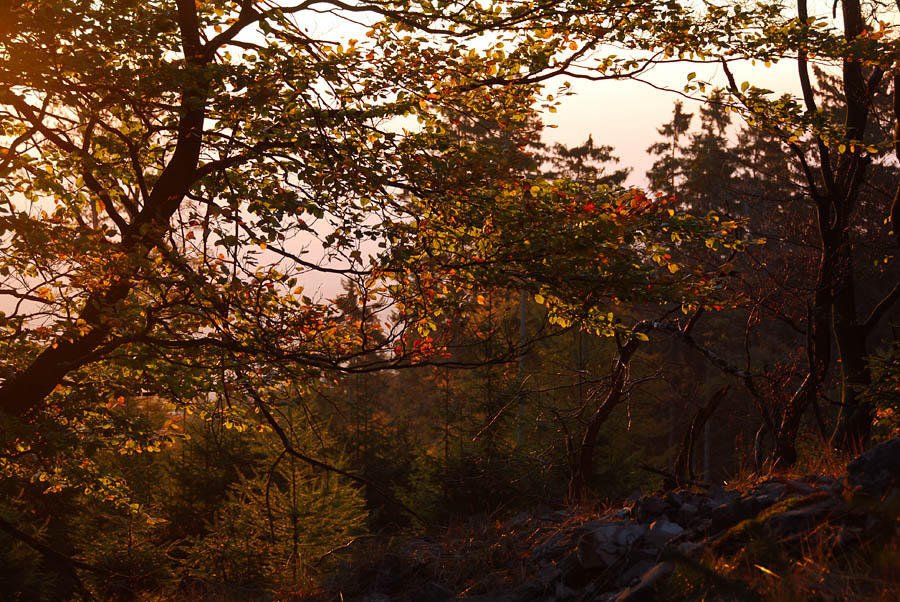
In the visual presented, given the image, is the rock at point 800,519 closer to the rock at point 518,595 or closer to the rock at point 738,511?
the rock at point 738,511

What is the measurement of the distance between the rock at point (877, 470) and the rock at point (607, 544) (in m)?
1.71

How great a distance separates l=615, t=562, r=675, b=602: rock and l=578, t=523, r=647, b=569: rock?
772mm

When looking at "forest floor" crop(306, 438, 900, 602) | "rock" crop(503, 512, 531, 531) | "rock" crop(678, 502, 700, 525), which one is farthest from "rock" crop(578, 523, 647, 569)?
"rock" crop(503, 512, 531, 531)

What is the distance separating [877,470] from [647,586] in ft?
5.95

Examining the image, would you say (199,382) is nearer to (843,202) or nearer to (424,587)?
(424,587)

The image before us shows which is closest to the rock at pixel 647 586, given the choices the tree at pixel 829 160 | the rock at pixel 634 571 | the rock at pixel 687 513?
the rock at pixel 634 571

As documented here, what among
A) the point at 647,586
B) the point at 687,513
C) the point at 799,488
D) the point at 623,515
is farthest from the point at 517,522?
the point at 799,488

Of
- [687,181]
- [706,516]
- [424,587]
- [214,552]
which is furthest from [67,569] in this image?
[687,181]

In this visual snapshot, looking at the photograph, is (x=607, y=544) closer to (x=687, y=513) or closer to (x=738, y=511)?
(x=687, y=513)

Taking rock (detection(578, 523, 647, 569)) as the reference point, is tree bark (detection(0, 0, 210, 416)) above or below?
above

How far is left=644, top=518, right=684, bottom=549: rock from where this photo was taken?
548cm

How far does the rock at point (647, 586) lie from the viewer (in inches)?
181

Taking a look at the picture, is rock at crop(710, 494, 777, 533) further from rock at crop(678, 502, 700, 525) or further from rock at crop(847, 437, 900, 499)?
rock at crop(847, 437, 900, 499)

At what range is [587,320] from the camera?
9.12 meters
